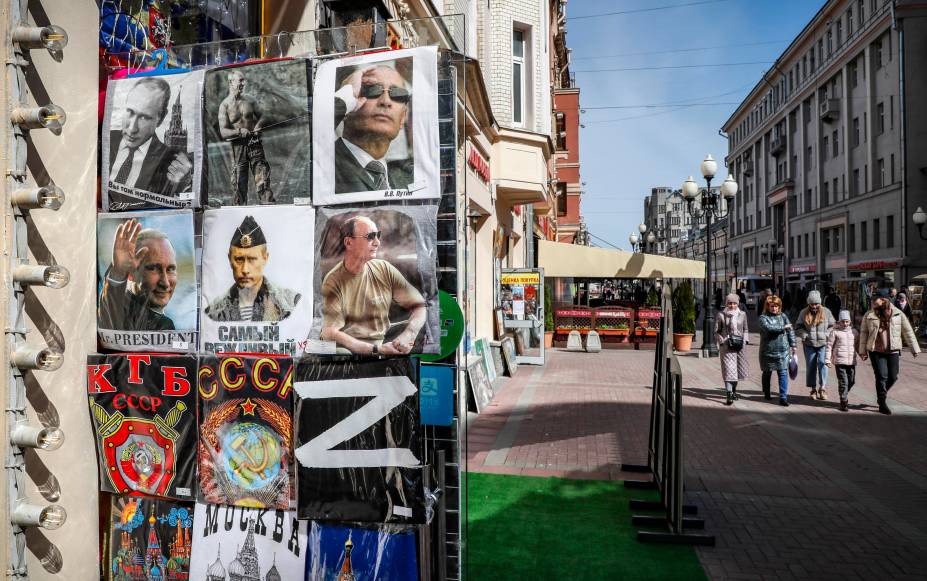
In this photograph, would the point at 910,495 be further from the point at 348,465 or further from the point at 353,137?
the point at 353,137

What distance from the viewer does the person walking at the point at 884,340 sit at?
1052 cm

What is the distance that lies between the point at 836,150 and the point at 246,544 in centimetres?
6349

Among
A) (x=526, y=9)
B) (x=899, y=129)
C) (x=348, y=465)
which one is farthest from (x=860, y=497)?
(x=899, y=129)

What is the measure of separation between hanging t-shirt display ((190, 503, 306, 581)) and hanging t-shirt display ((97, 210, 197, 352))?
2.58 feet

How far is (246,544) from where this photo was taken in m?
2.98

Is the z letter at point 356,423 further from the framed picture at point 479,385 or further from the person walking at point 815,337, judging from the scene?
the person walking at point 815,337

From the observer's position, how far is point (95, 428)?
3096 millimetres

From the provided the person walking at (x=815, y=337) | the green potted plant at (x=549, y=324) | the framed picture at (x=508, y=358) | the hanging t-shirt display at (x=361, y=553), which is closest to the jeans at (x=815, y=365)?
the person walking at (x=815, y=337)

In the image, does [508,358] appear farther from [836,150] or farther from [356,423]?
[836,150]

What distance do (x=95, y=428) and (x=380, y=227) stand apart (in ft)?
5.42

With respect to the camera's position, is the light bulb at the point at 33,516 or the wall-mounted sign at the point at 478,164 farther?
the wall-mounted sign at the point at 478,164

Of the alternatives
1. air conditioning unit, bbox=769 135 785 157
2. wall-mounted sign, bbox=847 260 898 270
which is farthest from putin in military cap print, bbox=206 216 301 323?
air conditioning unit, bbox=769 135 785 157

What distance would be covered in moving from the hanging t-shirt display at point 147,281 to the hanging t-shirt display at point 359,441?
66cm

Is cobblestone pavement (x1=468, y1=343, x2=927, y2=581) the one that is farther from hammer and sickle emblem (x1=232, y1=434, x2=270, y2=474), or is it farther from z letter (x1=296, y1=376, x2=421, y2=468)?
hammer and sickle emblem (x1=232, y1=434, x2=270, y2=474)
